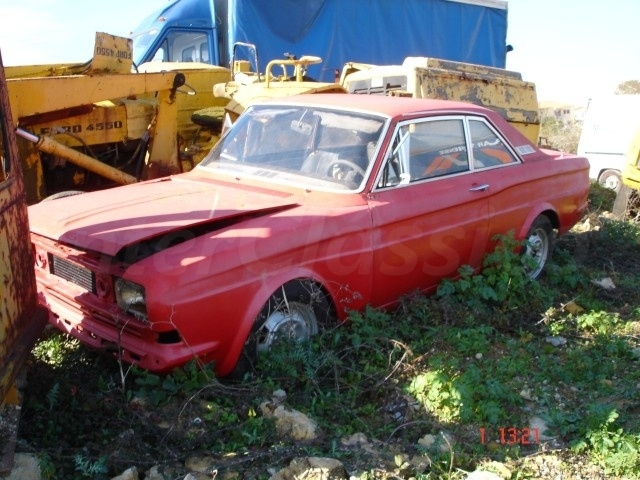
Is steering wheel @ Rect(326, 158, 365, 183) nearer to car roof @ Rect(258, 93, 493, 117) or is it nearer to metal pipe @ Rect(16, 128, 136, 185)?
car roof @ Rect(258, 93, 493, 117)

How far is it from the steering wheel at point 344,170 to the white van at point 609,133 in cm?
910

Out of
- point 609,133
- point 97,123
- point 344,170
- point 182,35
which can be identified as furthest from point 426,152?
point 609,133

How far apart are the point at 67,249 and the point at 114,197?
0.67 metres

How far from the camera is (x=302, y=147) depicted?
180 inches

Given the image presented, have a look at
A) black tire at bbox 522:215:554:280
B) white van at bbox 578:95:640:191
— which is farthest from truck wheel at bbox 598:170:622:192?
black tire at bbox 522:215:554:280

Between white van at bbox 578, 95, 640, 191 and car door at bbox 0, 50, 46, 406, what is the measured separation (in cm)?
1099

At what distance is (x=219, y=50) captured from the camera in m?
11.1

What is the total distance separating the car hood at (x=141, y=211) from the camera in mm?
3459

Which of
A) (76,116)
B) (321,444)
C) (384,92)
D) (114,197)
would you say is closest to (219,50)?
(384,92)

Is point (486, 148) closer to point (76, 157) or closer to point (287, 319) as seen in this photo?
point (287, 319)

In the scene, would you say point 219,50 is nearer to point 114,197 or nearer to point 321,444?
point 114,197

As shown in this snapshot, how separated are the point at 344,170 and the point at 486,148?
4.76ft

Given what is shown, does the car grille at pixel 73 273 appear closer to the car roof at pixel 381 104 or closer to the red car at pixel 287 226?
the red car at pixel 287 226

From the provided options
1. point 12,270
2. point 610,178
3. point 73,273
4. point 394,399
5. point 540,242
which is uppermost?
point 12,270
